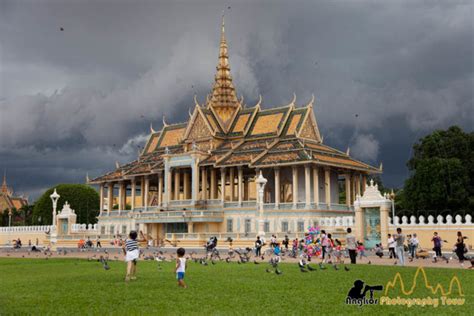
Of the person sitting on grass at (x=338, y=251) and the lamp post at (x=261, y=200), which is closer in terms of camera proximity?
the person sitting on grass at (x=338, y=251)

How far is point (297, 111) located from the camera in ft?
187

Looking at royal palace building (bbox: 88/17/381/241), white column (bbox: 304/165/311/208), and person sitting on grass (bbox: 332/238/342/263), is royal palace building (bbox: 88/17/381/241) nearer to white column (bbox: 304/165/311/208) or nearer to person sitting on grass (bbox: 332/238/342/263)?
white column (bbox: 304/165/311/208)

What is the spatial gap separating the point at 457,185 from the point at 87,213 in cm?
5337

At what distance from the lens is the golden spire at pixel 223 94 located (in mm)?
63250

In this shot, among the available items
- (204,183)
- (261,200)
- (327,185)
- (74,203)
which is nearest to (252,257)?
(261,200)

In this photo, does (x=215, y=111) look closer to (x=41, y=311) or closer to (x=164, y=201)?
(x=164, y=201)

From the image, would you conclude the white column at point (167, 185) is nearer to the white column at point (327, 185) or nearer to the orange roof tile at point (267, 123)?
the orange roof tile at point (267, 123)

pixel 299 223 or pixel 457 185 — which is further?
pixel 457 185

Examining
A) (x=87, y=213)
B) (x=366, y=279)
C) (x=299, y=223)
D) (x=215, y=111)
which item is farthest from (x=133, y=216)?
(x=366, y=279)

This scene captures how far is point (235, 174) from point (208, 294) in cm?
4502

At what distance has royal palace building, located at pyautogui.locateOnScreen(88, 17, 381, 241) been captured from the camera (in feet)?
162

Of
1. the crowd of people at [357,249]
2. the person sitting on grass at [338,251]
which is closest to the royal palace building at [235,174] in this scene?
the crowd of people at [357,249]

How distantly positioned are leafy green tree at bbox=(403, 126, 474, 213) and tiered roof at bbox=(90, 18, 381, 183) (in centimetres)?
400

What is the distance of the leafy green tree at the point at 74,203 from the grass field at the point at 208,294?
6818 cm
